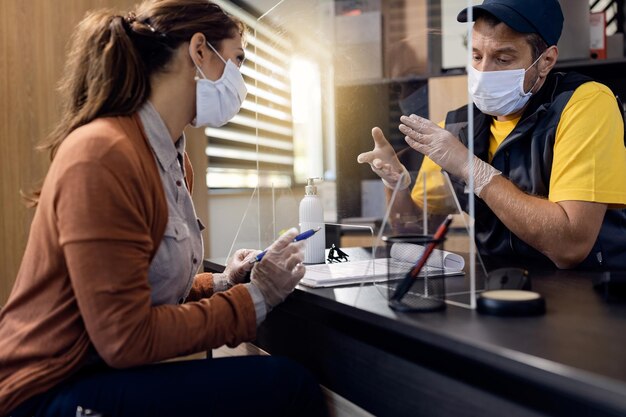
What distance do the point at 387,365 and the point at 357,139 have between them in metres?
0.83

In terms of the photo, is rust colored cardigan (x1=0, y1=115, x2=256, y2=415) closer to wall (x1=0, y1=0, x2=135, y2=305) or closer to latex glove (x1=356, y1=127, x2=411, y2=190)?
latex glove (x1=356, y1=127, x2=411, y2=190)

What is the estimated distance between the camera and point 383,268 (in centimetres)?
104

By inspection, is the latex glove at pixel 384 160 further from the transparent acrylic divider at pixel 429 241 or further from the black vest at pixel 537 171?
the black vest at pixel 537 171

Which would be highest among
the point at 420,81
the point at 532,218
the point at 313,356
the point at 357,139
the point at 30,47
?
the point at 30,47

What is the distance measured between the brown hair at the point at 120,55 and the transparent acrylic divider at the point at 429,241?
53cm

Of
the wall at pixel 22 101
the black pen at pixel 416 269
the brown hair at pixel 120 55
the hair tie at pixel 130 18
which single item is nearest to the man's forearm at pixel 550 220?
the black pen at pixel 416 269

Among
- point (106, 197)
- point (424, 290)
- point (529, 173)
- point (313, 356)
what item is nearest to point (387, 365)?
point (424, 290)

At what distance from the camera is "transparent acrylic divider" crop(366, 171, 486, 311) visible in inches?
35.3

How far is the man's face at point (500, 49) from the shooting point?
151 centimetres

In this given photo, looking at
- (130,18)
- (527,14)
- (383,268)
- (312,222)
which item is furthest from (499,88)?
(130,18)

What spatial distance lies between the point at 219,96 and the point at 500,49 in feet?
2.62

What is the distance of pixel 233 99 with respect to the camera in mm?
1275

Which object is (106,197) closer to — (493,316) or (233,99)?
(233,99)

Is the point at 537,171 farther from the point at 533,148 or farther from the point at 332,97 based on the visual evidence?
the point at 332,97
